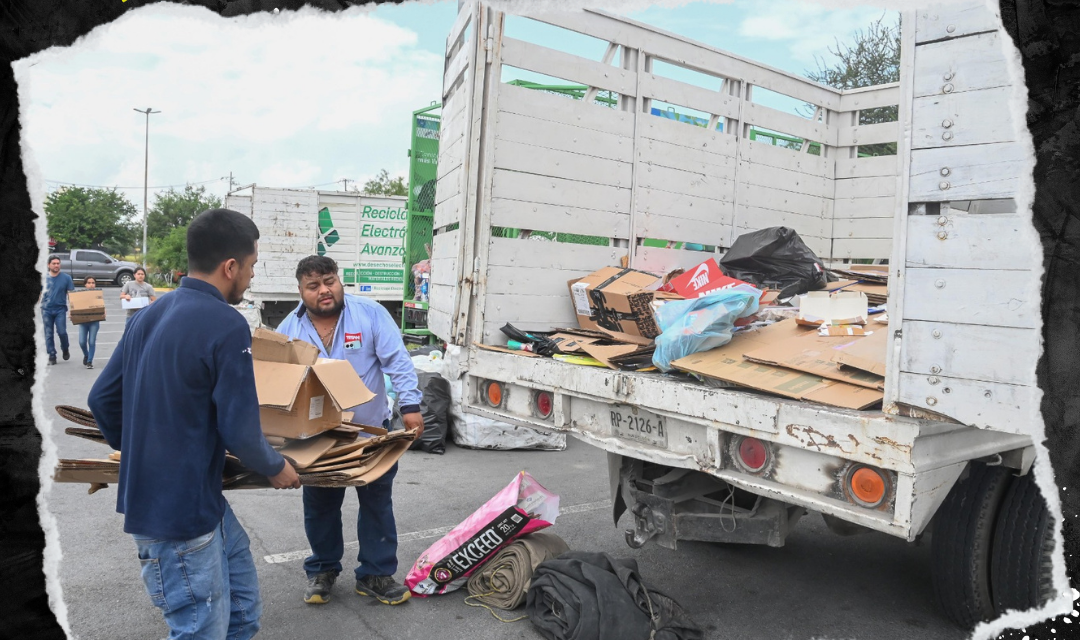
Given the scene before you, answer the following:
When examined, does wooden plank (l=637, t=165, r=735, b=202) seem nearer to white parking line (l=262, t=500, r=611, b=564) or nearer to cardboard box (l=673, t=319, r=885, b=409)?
cardboard box (l=673, t=319, r=885, b=409)

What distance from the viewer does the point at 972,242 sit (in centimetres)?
229

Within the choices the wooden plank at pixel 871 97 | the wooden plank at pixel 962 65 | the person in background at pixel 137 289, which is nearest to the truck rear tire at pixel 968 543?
the wooden plank at pixel 962 65

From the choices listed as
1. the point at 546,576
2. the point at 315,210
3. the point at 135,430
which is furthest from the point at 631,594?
the point at 315,210

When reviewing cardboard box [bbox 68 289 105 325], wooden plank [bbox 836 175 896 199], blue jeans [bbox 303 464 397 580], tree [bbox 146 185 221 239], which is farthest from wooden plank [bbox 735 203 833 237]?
tree [bbox 146 185 221 239]

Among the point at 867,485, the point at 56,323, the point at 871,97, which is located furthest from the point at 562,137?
the point at 56,323

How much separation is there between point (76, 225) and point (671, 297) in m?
45.9

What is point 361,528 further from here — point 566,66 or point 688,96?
point 688,96

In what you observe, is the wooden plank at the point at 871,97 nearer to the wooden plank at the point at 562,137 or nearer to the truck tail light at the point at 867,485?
the wooden plank at the point at 562,137

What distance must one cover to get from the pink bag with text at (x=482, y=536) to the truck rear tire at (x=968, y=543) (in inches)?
67.0

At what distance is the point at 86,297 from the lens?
11.5 metres

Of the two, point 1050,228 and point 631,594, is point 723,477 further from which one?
point 1050,228

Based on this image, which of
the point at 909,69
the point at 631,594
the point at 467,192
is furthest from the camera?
the point at 467,192

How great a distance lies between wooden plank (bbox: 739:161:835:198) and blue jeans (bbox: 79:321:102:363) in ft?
35.1

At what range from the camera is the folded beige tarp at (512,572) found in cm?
347
